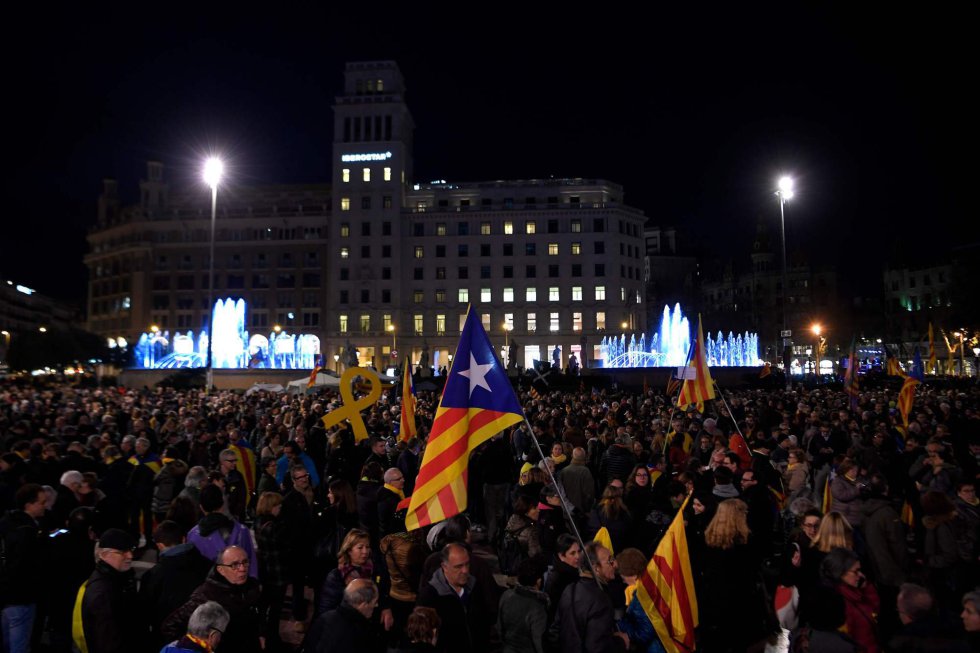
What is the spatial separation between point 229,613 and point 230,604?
0.08 metres

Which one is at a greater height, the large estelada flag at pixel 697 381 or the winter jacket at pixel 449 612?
the large estelada flag at pixel 697 381

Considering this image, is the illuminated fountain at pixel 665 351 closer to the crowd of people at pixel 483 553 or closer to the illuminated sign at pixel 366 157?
the illuminated sign at pixel 366 157

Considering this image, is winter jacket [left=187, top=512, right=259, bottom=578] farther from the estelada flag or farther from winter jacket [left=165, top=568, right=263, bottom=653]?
the estelada flag

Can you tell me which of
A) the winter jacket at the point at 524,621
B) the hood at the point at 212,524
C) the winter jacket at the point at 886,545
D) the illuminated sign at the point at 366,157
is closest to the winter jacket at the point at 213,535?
the hood at the point at 212,524

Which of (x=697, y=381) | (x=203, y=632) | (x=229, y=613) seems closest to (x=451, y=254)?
(x=697, y=381)

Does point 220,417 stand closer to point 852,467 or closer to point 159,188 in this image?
point 852,467

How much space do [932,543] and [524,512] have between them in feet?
13.7

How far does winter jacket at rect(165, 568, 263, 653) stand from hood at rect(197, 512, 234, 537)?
3.80ft

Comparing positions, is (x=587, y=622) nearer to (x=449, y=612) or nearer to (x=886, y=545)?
(x=449, y=612)

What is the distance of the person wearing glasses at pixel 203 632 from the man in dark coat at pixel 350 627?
0.58m

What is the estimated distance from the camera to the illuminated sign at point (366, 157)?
81188 mm

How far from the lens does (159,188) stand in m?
95.8

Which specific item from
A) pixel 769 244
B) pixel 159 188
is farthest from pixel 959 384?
pixel 159 188

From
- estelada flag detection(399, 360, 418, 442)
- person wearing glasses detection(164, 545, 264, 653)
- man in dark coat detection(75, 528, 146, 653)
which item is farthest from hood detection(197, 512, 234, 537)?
estelada flag detection(399, 360, 418, 442)
